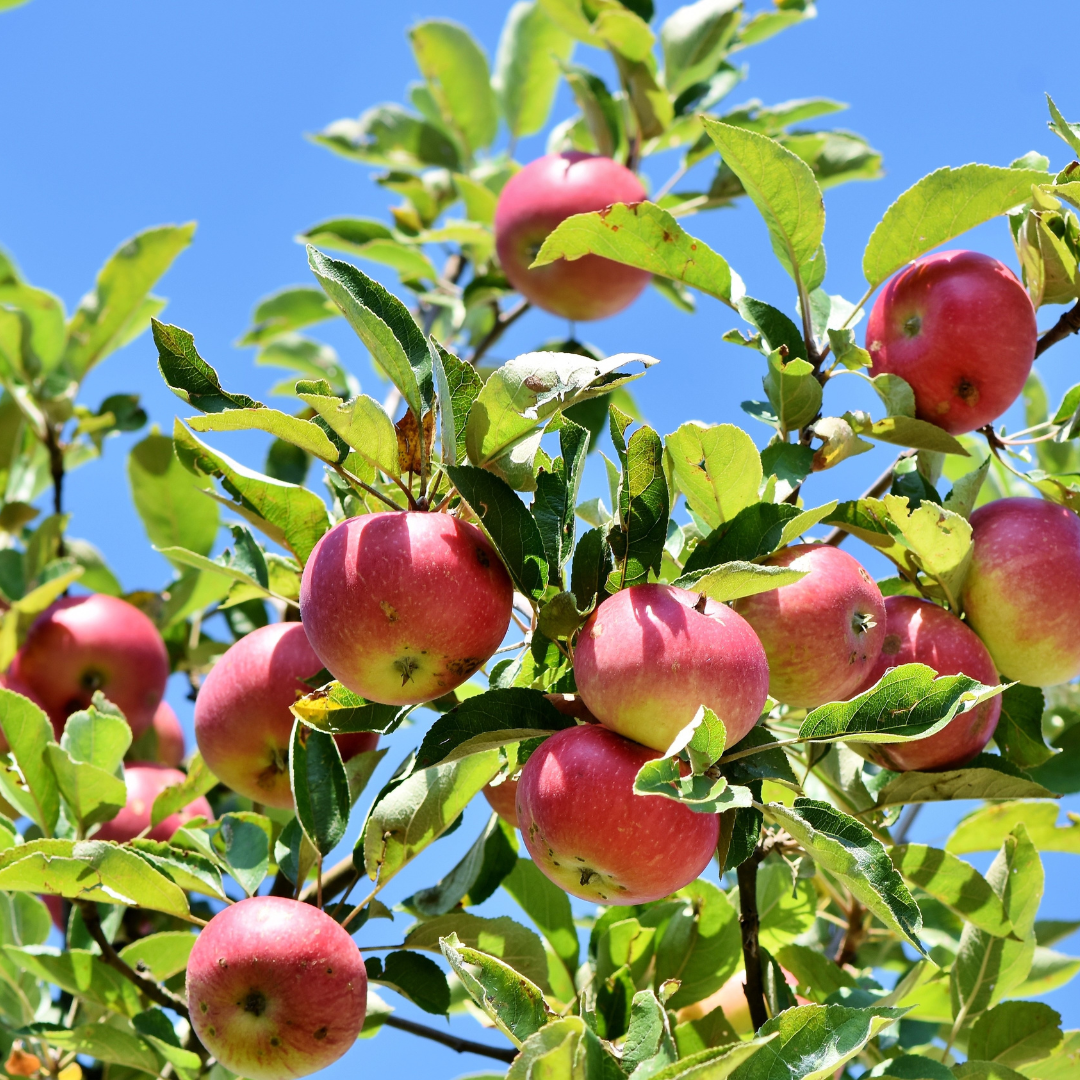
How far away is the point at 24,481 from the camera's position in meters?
3.29

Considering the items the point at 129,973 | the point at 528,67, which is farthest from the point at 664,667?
the point at 528,67

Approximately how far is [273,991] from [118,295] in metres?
2.08

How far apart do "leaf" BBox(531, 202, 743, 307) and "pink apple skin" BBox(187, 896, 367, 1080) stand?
Answer: 0.93m

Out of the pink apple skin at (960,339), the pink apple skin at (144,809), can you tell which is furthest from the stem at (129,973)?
the pink apple skin at (960,339)

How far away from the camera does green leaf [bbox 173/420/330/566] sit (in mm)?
1708

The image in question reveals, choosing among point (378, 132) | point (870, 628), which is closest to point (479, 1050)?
point (870, 628)

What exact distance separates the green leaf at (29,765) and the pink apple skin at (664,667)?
986 millimetres

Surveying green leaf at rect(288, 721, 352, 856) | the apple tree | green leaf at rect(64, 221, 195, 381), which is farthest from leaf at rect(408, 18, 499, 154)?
green leaf at rect(288, 721, 352, 856)

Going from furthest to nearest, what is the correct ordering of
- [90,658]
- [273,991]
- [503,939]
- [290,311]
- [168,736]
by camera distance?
[290,311], [168,736], [90,658], [503,939], [273,991]

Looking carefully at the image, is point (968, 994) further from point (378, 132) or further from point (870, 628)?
point (378, 132)

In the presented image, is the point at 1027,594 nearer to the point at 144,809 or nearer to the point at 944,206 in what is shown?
the point at 944,206

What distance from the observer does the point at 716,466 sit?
149 centimetres

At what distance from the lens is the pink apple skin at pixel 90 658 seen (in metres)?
2.63

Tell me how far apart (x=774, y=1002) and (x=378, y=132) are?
273 cm
